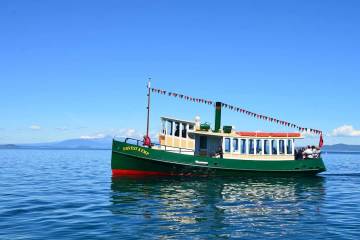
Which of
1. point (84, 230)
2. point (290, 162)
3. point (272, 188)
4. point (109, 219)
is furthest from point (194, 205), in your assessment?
point (290, 162)

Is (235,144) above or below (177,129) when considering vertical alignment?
below

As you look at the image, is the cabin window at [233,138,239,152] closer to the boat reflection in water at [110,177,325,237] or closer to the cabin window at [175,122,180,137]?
the boat reflection in water at [110,177,325,237]

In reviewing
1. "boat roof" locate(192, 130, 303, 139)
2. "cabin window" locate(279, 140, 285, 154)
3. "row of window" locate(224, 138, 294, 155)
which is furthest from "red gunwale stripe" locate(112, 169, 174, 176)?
"cabin window" locate(279, 140, 285, 154)

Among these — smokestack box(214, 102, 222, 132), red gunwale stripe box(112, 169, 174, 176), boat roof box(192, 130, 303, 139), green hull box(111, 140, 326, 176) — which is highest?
smokestack box(214, 102, 222, 132)

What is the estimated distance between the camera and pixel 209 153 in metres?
30.6

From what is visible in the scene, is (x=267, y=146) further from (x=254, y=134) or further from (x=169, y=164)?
(x=169, y=164)

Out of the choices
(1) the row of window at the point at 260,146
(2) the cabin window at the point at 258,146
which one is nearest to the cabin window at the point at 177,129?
(1) the row of window at the point at 260,146

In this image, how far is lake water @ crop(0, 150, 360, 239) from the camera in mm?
12555

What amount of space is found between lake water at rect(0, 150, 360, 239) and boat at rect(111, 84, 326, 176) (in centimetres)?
206

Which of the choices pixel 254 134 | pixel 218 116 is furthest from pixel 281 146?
pixel 218 116

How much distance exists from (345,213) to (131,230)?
9.52 meters

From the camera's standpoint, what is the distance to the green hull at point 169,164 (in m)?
27.7

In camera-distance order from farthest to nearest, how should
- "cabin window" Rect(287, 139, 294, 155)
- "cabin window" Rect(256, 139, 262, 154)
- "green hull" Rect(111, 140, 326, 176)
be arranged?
"cabin window" Rect(287, 139, 294, 155), "cabin window" Rect(256, 139, 262, 154), "green hull" Rect(111, 140, 326, 176)

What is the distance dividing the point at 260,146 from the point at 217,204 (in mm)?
13265
